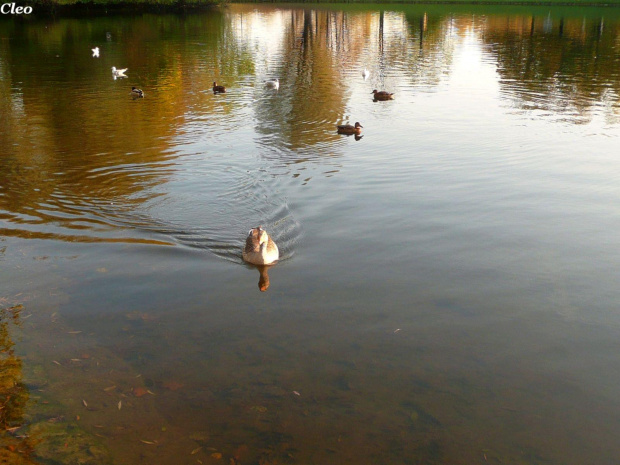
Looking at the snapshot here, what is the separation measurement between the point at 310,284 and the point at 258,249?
1249mm

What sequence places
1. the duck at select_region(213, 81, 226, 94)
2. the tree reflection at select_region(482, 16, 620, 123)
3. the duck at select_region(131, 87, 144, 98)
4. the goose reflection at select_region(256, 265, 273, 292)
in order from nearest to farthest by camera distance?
the goose reflection at select_region(256, 265, 273, 292), the duck at select_region(131, 87, 144, 98), the tree reflection at select_region(482, 16, 620, 123), the duck at select_region(213, 81, 226, 94)

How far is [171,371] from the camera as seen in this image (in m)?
8.20

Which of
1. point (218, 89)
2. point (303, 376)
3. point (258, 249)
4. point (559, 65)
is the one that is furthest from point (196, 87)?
point (303, 376)

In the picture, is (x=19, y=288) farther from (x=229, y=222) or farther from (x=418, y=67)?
(x=418, y=67)

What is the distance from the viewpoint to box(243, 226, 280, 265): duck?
1118cm

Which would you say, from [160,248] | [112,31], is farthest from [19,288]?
[112,31]

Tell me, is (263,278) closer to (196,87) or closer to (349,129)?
(349,129)

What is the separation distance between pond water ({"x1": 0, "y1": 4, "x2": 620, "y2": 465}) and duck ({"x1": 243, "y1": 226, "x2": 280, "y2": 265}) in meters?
0.25

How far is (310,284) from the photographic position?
10.8m

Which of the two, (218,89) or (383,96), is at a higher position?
(218,89)

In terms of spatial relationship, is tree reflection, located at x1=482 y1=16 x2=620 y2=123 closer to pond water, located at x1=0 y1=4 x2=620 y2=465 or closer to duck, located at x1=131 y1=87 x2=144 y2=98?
pond water, located at x1=0 y1=4 x2=620 y2=465

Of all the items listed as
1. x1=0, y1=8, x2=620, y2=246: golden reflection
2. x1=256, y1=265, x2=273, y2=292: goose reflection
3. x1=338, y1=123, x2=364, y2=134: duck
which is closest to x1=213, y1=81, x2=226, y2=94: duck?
x1=0, y1=8, x2=620, y2=246: golden reflection

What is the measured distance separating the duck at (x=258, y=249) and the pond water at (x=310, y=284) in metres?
0.25

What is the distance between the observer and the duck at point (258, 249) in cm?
1118
